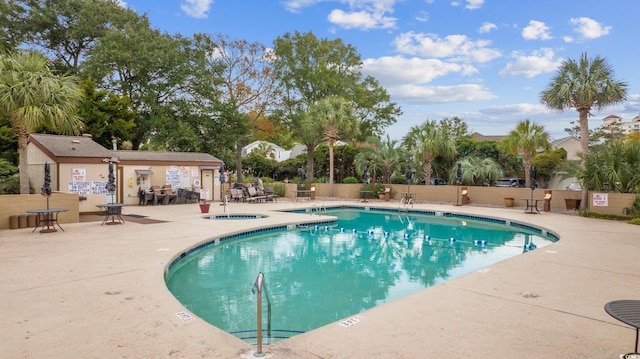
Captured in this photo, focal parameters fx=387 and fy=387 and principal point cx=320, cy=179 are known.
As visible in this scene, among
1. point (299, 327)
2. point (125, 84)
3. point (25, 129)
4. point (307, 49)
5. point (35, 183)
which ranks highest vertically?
point (307, 49)

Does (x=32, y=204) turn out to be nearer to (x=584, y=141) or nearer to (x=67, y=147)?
(x=67, y=147)

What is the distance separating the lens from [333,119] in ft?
69.9

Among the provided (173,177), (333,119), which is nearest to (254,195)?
(173,177)

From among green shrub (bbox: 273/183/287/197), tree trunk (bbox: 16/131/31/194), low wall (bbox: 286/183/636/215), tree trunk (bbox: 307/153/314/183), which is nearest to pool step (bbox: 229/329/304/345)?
tree trunk (bbox: 16/131/31/194)

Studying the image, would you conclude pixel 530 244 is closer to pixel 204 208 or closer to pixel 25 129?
pixel 204 208

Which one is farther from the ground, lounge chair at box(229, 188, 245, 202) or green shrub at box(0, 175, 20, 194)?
green shrub at box(0, 175, 20, 194)

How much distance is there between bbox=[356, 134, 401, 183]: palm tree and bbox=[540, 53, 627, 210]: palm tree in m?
8.21

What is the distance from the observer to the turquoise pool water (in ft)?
16.8

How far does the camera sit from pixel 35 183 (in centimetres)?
1341

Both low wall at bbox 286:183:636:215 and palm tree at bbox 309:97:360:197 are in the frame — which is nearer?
low wall at bbox 286:183:636:215

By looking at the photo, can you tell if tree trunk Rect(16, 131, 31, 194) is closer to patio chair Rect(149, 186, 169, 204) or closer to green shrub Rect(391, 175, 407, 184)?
patio chair Rect(149, 186, 169, 204)

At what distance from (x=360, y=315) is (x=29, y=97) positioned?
10426mm

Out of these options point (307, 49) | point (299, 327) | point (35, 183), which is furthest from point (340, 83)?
point (299, 327)

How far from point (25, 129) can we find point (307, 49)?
61.6 ft
